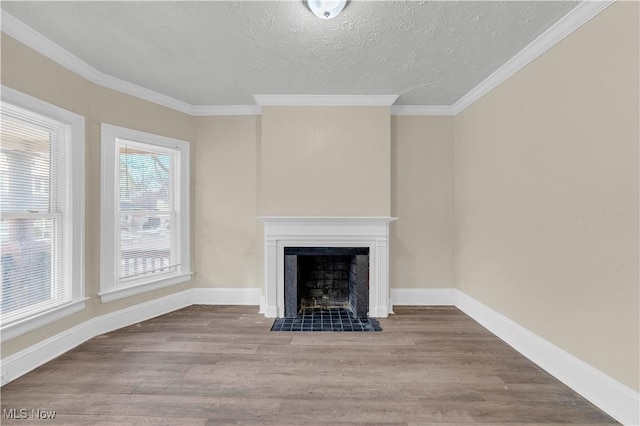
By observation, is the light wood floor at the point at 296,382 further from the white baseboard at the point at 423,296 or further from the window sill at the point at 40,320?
the white baseboard at the point at 423,296

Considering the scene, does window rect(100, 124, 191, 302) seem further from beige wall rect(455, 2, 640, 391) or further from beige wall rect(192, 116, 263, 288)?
beige wall rect(455, 2, 640, 391)

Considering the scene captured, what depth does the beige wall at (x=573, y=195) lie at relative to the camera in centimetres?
167

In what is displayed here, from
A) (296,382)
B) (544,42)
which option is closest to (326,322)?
(296,382)

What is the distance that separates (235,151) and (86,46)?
5.51 feet

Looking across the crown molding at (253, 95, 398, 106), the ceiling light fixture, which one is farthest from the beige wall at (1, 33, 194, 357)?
the ceiling light fixture

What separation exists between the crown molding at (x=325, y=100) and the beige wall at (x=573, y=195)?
1.06 metres

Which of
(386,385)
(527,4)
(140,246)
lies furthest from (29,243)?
(527,4)

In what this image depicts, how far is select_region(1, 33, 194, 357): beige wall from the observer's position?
214 cm

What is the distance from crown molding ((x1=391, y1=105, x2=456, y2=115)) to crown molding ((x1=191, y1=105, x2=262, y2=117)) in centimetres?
173

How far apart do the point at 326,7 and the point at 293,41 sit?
0.48 m

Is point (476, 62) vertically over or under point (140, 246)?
over

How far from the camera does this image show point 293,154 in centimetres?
336

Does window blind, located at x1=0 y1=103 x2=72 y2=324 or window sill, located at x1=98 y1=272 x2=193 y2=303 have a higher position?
window blind, located at x1=0 y1=103 x2=72 y2=324

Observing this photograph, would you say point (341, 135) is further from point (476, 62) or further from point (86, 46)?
point (86, 46)
